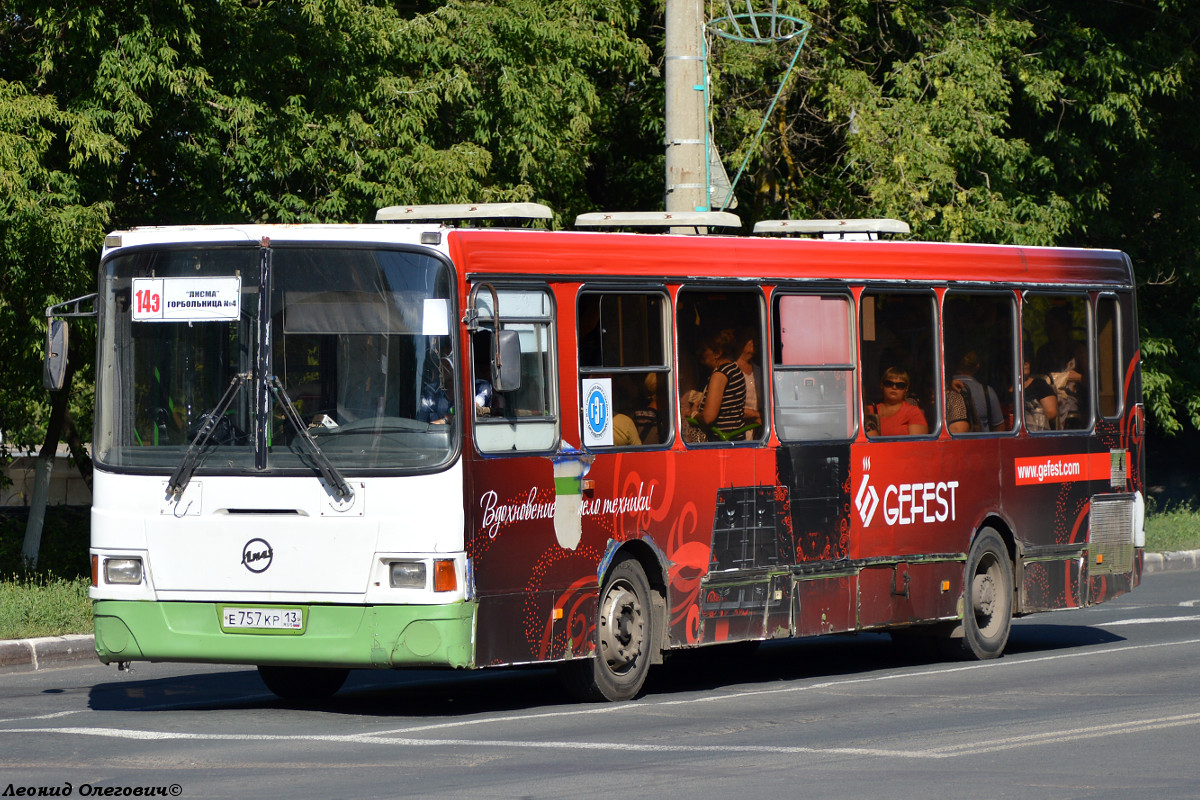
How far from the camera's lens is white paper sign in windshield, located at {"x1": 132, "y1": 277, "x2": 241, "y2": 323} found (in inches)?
413

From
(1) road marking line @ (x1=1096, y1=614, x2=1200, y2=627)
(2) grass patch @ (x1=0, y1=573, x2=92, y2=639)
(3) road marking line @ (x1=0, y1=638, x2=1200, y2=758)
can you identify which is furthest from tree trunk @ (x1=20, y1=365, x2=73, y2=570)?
(1) road marking line @ (x1=1096, y1=614, x2=1200, y2=627)

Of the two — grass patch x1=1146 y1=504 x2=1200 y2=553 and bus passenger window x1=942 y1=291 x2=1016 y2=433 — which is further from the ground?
bus passenger window x1=942 y1=291 x2=1016 y2=433

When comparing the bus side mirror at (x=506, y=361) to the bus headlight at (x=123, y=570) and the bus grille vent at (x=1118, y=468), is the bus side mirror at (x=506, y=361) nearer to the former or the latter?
the bus headlight at (x=123, y=570)

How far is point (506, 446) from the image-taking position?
1052 centimetres

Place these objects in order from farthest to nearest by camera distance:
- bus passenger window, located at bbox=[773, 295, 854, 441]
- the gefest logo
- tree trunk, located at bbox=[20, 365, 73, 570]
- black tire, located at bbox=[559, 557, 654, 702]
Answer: tree trunk, located at bbox=[20, 365, 73, 570] < the gefest logo < bus passenger window, located at bbox=[773, 295, 854, 441] < black tire, located at bbox=[559, 557, 654, 702]

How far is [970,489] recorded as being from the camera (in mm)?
13891

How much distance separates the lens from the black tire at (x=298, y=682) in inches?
461

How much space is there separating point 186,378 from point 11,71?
8.60 meters

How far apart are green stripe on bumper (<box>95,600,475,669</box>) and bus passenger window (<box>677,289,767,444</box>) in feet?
7.98

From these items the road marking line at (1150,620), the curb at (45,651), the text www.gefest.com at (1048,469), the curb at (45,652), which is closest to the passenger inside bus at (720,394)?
the text www.gefest.com at (1048,469)

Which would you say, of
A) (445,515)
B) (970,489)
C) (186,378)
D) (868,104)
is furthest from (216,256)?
(868,104)

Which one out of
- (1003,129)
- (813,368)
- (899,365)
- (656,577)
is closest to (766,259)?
(813,368)

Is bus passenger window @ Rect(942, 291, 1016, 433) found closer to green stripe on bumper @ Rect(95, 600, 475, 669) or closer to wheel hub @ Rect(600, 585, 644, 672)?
wheel hub @ Rect(600, 585, 644, 672)

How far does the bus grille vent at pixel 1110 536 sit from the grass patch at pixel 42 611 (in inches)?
312
